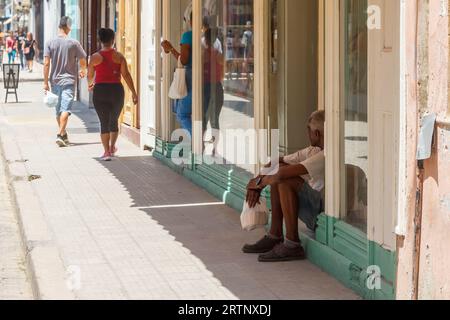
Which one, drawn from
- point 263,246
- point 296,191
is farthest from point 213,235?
point 296,191

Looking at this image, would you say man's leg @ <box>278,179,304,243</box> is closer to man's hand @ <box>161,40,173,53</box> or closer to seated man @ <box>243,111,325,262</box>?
seated man @ <box>243,111,325,262</box>

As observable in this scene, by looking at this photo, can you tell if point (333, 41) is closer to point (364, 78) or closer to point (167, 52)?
point (364, 78)

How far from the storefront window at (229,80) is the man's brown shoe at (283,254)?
5.53ft

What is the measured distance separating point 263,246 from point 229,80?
284cm

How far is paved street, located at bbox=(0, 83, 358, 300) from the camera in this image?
6664 mm

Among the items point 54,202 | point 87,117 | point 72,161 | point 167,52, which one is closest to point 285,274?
point 54,202

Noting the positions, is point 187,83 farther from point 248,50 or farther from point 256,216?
point 256,216

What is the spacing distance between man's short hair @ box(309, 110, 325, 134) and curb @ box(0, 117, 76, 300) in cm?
203

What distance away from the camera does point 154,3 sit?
13883 mm

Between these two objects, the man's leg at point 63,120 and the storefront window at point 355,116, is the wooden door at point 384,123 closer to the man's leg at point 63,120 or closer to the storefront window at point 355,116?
the storefront window at point 355,116

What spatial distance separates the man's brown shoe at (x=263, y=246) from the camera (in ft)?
24.8

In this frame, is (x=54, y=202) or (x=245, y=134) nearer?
(x=245, y=134)
